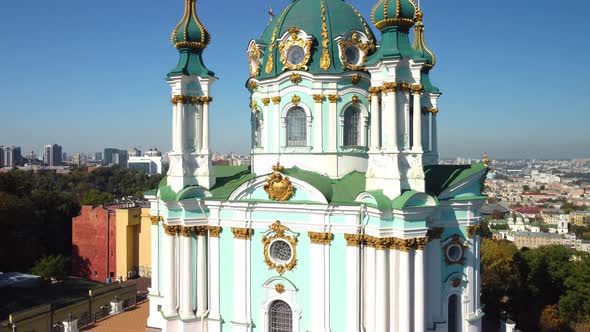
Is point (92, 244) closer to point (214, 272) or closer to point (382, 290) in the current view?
point (214, 272)

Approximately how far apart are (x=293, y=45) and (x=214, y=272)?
7.24 m

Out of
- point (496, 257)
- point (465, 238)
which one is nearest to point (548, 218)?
point (496, 257)

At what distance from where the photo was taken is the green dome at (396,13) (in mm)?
12148

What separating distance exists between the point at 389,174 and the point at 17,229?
2687 cm

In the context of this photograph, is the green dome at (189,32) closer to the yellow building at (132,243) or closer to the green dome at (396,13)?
the green dome at (396,13)

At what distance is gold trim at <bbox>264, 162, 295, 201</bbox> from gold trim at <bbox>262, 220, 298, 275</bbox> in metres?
0.74

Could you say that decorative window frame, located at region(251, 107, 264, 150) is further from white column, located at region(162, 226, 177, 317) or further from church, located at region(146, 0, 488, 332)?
white column, located at region(162, 226, 177, 317)

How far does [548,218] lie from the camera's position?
91812 millimetres

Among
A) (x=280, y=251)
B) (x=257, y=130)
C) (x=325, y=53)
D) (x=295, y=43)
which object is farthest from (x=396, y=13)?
(x=280, y=251)

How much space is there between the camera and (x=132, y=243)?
27750mm

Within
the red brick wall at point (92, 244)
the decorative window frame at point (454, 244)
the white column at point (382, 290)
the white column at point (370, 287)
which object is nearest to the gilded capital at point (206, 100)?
the white column at point (370, 287)

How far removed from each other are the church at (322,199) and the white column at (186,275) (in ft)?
0.11

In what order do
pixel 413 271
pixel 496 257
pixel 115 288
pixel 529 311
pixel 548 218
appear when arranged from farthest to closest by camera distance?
pixel 548 218
pixel 496 257
pixel 529 311
pixel 115 288
pixel 413 271

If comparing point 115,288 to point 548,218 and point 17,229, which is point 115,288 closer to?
point 17,229
